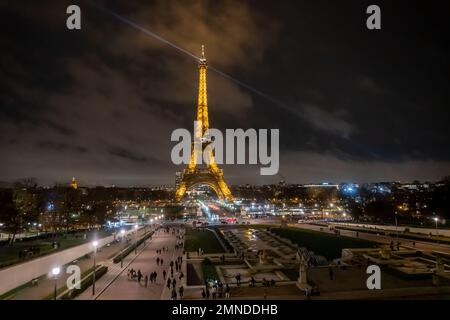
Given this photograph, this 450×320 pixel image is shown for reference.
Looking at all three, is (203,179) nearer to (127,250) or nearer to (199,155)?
(199,155)

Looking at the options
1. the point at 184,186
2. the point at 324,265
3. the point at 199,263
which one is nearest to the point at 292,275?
the point at 324,265

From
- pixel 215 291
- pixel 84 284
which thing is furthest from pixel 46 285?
pixel 215 291

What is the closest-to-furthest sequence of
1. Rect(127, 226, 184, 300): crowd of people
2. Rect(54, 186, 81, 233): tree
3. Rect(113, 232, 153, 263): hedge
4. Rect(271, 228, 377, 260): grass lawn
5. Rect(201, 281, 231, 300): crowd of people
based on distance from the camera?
Rect(201, 281, 231, 300): crowd of people, Rect(127, 226, 184, 300): crowd of people, Rect(113, 232, 153, 263): hedge, Rect(271, 228, 377, 260): grass lawn, Rect(54, 186, 81, 233): tree

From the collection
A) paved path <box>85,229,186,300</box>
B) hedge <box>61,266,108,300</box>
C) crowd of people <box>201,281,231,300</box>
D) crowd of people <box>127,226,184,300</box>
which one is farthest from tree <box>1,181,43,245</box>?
crowd of people <box>201,281,231,300</box>

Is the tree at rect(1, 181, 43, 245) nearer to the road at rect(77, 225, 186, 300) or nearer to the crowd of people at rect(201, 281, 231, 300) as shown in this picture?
the road at rect(77, 225, 186, 300)

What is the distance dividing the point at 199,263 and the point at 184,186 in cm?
7499

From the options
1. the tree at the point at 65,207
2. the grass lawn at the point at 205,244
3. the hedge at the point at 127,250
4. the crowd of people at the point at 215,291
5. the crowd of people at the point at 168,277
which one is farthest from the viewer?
the tree at the point at 65,207

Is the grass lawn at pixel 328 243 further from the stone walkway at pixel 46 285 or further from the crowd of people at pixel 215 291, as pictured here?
the stone walkway at pixel 46 285

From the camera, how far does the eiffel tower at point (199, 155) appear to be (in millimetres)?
95194

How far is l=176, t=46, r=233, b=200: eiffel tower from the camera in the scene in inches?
3748

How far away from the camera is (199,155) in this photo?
103 metres

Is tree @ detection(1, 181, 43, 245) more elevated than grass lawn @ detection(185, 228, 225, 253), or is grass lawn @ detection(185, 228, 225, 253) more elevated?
tree @ detection(1, 181, 43, 245)

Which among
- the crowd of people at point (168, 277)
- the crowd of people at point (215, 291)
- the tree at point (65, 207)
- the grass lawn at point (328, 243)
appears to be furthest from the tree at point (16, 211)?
the grass lawn at point (328, 243)
